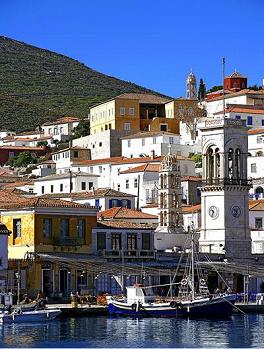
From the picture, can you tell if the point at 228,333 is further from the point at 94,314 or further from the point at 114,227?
the point at 114,227

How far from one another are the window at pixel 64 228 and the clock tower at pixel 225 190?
459 inches

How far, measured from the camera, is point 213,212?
266 feet

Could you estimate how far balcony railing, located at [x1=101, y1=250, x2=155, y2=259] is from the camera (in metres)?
73.8

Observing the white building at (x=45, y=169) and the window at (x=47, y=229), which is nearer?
the window at (x=47, y=229)

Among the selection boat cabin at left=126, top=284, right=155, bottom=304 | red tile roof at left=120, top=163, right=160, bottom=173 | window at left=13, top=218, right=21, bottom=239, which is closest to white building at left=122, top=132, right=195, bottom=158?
red tile roof at left=120, top=163, right=160, bottom=173

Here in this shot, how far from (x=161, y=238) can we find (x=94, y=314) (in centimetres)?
1800

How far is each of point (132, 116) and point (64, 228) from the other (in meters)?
60.9

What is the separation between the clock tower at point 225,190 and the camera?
8038 centimetres

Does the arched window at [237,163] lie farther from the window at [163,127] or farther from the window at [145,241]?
the window at [163,127]

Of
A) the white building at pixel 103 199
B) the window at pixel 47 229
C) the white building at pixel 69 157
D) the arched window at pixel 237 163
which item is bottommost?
the window at pixel 47 229

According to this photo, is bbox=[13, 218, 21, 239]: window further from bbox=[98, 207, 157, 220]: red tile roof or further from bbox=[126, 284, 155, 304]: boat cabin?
bbox=[98, 207, 157, 220]: red tile roof

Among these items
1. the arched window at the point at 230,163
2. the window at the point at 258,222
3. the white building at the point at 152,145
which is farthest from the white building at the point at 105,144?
the arched window at the point at 230,163

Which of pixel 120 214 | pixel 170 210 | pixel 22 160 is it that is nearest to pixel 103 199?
pixel 120 214

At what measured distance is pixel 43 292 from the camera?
226 ft
